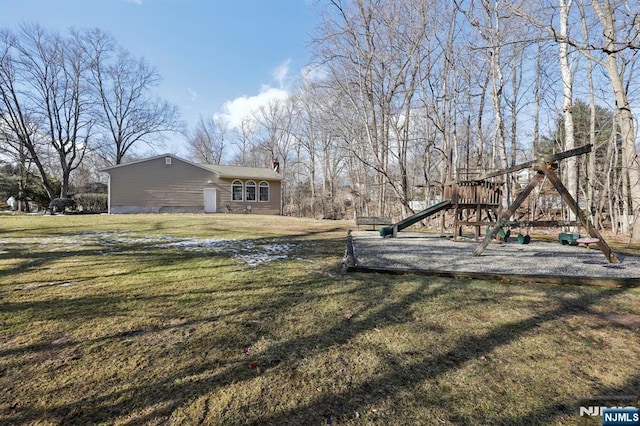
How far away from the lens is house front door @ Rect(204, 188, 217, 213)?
20781 mm

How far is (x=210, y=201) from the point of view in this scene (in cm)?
2094

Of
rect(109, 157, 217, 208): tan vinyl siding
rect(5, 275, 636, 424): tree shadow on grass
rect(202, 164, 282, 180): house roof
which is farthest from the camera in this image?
rect(202, 164, 282, 180): house roof

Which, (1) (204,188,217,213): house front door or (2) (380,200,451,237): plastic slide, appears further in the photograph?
(1) (204,188,217,213): house front door

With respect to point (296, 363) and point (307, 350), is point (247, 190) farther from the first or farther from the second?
point (296, 363)

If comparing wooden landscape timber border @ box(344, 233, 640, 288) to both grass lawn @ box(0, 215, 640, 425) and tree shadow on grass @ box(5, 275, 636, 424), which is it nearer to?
grass lawn @ box(0, 215, 640, 425)

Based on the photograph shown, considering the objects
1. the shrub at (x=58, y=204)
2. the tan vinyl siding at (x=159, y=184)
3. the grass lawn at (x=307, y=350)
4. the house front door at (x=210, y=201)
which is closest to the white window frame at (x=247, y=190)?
the house front door at (x=210, y=201)

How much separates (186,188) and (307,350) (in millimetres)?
20487

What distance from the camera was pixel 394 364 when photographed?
196 centimetres

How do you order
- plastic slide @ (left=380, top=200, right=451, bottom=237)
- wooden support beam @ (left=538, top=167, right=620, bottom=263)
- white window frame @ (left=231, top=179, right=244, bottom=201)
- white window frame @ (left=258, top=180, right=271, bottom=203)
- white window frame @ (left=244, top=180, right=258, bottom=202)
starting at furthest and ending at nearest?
white window frame @ (left=258, top=180, right=271, bottom=203)
white window frame @ (left=244, top=180, right=258, bottom=202)
white window frame @ (left=231, top=179, right=244, bottom=201)
plastic slide @ (left=380, top=200, right=451, bottom=237)
wooden support beam @ (left=538, top=167, right=620, bottom=263)

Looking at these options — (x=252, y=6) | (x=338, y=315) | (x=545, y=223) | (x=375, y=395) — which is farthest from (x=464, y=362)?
(x=252, y=6)

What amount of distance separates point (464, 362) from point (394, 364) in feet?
1.60

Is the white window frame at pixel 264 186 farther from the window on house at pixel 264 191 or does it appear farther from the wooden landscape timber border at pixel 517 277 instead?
the wooden landscape timber border at pixel 517 277

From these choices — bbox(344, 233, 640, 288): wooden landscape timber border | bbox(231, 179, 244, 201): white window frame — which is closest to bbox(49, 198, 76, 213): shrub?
bbox(231, 179, 244, 201): white window frame

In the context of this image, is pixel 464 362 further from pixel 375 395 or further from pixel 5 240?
pixel 5 240
